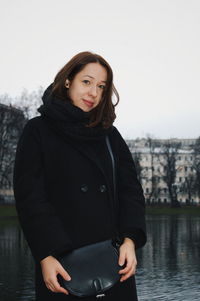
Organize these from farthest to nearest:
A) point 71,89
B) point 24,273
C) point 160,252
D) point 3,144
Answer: point 3,144 < point 160,252 < point 24,273 < point 71,89

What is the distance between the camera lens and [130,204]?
10.3 feet

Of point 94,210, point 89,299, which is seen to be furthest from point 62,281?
point 94,210

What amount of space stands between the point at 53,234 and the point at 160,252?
12803mm

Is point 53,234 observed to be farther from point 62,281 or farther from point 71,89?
point 71,89

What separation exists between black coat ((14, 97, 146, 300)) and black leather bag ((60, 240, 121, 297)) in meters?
0.07

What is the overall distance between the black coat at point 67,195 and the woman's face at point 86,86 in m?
0.20

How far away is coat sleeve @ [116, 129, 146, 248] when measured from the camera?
3.08 meters

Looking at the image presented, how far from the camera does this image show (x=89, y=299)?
280 centimetres

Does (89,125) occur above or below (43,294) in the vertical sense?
above

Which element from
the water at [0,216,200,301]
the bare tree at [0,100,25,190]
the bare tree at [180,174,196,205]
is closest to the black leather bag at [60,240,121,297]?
the water at [0,216,200,301]

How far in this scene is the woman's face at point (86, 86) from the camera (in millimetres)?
3191

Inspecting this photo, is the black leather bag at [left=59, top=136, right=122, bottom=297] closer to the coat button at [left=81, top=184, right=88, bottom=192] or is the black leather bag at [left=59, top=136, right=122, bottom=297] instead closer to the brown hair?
the coat button at [left=81, top=184, right=88, bottom=192]

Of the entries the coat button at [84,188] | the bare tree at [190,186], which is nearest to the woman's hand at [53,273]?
the coat button at [84,188]

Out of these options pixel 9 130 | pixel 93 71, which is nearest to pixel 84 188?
pixel 93 71
